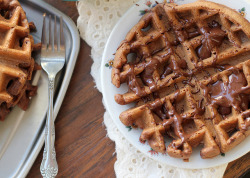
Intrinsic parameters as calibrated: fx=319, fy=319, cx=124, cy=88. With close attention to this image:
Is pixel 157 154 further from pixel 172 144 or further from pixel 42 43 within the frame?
pixel 42 43

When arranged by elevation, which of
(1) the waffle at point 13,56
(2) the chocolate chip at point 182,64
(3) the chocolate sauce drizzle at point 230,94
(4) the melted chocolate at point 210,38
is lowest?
(3) the chocolate sauce drizzle at point 230,94

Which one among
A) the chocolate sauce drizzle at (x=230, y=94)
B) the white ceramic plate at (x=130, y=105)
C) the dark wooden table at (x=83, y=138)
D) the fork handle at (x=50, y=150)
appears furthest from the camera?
the dark wooden table at (x=83, y=138)

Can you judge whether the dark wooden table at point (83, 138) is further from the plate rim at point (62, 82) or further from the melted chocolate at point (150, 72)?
the melted chocolate at point (150, 72)

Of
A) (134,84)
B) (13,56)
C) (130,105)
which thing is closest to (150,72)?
(134,84)

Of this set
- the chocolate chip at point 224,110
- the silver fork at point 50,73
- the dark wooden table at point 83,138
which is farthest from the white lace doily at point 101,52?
the chocolate chip at point 224,110

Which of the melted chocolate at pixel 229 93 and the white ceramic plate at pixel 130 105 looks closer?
the melted chocolate at pixel 229 93

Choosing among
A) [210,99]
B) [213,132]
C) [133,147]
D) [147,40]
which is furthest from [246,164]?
[147,40]

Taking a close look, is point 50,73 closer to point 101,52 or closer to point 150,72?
point 101,52
